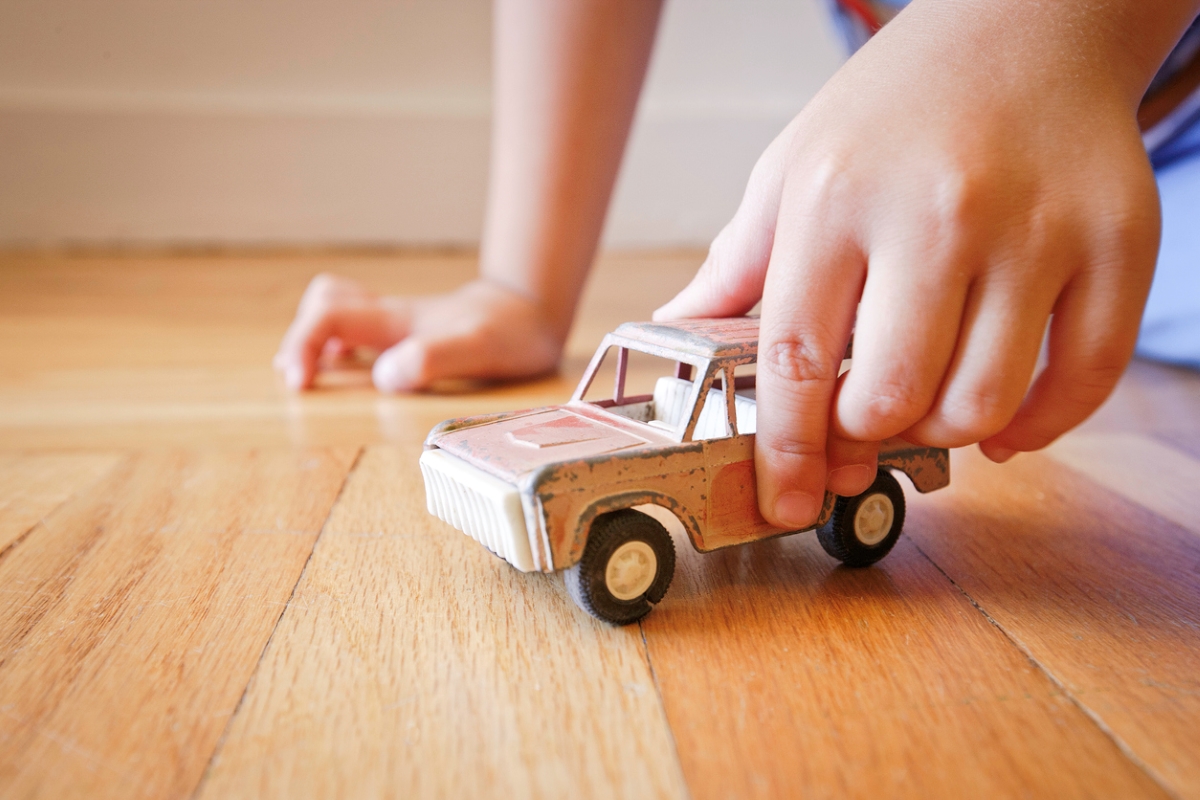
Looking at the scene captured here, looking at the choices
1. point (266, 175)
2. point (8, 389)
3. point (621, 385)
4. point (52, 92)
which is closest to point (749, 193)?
point (621, 385)

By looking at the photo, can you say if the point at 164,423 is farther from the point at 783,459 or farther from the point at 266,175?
the point at 266,175

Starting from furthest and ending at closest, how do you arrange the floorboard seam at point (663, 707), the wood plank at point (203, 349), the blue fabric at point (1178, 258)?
the blue fabric at point (1178, 258) < the wood plank at point (203, 349) < the floorboard seam at point (663, 707)

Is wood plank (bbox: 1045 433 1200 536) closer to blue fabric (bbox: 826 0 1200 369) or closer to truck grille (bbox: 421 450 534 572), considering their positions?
blue fabric (bbox: 826 0 1200 369)

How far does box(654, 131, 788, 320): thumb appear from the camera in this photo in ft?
2.13

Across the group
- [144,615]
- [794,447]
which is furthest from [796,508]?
[144,615]

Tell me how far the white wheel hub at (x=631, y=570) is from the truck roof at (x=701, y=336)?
0.44 ft

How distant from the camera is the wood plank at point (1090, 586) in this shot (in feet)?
1.60

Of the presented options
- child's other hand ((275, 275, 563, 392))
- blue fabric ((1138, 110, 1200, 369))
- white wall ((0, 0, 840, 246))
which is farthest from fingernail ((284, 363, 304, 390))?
white wall ((0, 0, 840, 246))

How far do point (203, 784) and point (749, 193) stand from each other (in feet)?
1.62

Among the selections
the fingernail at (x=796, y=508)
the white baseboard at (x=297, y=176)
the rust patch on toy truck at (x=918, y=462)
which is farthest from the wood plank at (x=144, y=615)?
the white baseboard at (x=297, y=176)

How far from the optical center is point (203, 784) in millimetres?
432

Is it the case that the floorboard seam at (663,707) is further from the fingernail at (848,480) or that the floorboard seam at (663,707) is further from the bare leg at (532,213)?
the bare leg at (532,213)

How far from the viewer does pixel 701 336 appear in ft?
2.08

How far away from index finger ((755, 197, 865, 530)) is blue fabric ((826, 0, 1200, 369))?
0.93 m
